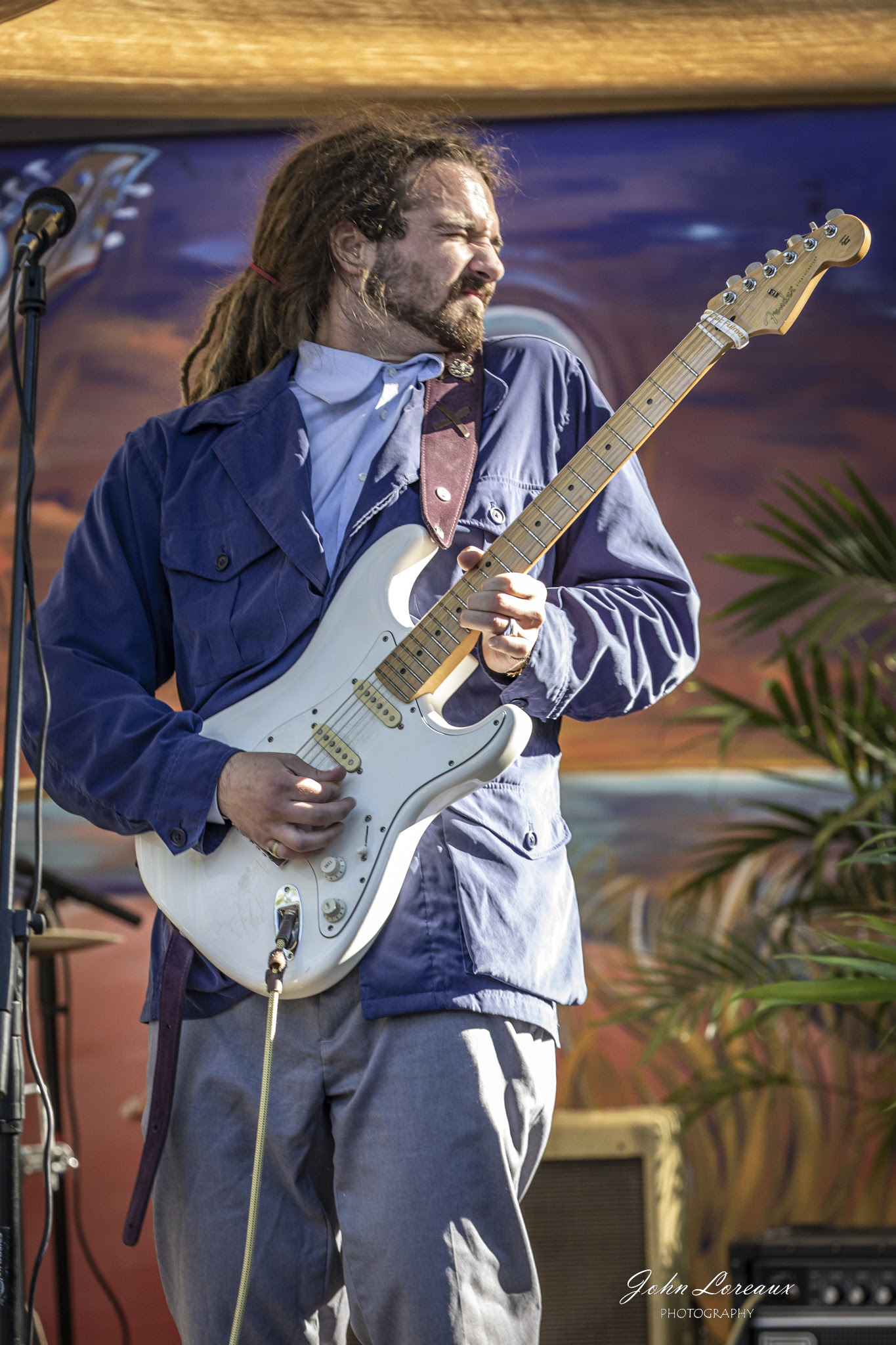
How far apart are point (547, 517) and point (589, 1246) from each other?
148 cm

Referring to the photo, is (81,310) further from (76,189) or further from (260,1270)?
(260,1270)

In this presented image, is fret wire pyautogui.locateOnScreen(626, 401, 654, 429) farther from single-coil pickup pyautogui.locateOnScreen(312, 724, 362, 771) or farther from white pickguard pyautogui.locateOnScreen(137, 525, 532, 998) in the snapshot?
single-coil pickup pyautogui.locateOnScreen(312, 724, 362, 771)

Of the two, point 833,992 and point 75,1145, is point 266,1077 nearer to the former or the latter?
point 833,992

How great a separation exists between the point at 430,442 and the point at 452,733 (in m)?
0.41

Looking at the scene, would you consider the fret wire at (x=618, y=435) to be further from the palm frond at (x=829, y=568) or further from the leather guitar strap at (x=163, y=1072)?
the palm frond at (x=829, y=568)

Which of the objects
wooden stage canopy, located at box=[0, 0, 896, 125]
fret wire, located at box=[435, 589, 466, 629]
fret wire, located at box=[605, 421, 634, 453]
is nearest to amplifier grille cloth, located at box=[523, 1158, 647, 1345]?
fret wire, located at box=[435, 589, 466, 629]

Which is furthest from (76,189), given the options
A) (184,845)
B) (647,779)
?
(184,845)

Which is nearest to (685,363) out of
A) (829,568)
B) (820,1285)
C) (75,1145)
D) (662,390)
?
(662,390)

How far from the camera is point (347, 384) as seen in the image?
1.75 meters

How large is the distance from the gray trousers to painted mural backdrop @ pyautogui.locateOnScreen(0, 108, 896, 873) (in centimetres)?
213

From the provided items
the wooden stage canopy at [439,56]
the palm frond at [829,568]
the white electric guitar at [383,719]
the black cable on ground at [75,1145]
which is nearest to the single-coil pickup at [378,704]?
the white electric guitar at [383,719]

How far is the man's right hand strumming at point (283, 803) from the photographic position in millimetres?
→ 1433

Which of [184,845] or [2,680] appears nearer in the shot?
[184,845]

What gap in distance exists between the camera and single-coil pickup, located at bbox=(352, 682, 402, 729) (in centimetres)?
149
